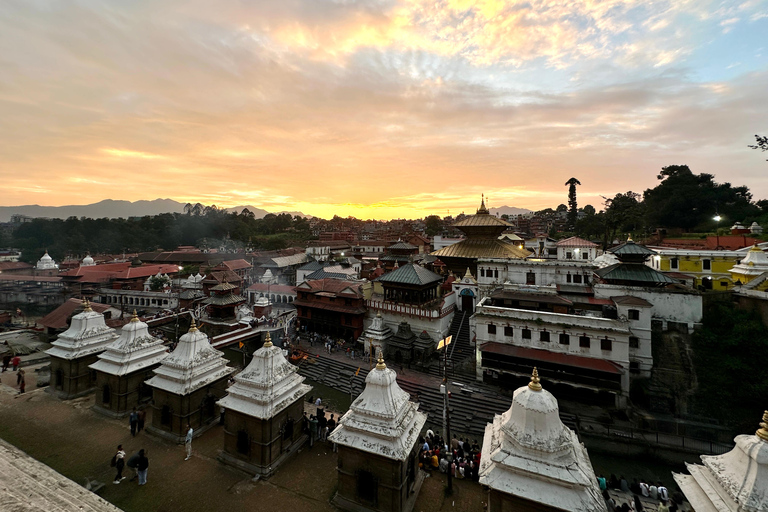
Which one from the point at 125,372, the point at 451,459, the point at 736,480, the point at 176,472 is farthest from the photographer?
the point at 125,372

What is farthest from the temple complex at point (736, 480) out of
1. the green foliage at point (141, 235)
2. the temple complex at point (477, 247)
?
the green foliage at point (141, 235)

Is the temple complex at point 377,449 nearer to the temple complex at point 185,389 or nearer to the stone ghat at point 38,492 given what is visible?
the stone ghat at point 38,492

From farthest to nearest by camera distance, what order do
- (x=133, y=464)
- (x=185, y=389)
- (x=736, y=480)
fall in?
1. (x=185, y=389)
2. (x=133, y=464)
3. (x=736, y=480)

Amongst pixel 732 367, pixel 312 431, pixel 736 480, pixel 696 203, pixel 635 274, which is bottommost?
pixel 312 431

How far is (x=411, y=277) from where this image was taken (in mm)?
Result: 27000

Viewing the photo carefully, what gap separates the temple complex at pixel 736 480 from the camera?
5.07 meters

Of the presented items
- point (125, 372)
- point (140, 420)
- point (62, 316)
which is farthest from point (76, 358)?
point (62, 316)

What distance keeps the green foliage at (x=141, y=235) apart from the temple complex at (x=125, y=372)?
228 ft

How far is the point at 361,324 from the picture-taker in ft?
91.4

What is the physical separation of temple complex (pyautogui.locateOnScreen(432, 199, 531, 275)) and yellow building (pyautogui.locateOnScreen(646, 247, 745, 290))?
12155mm

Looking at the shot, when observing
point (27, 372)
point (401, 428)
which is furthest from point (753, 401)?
point (27, 372)

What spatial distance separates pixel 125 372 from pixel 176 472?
19.9 ft

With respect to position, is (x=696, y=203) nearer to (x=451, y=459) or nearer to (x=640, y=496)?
(x=640, y=496)

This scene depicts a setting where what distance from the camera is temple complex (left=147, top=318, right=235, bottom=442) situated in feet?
42.8
